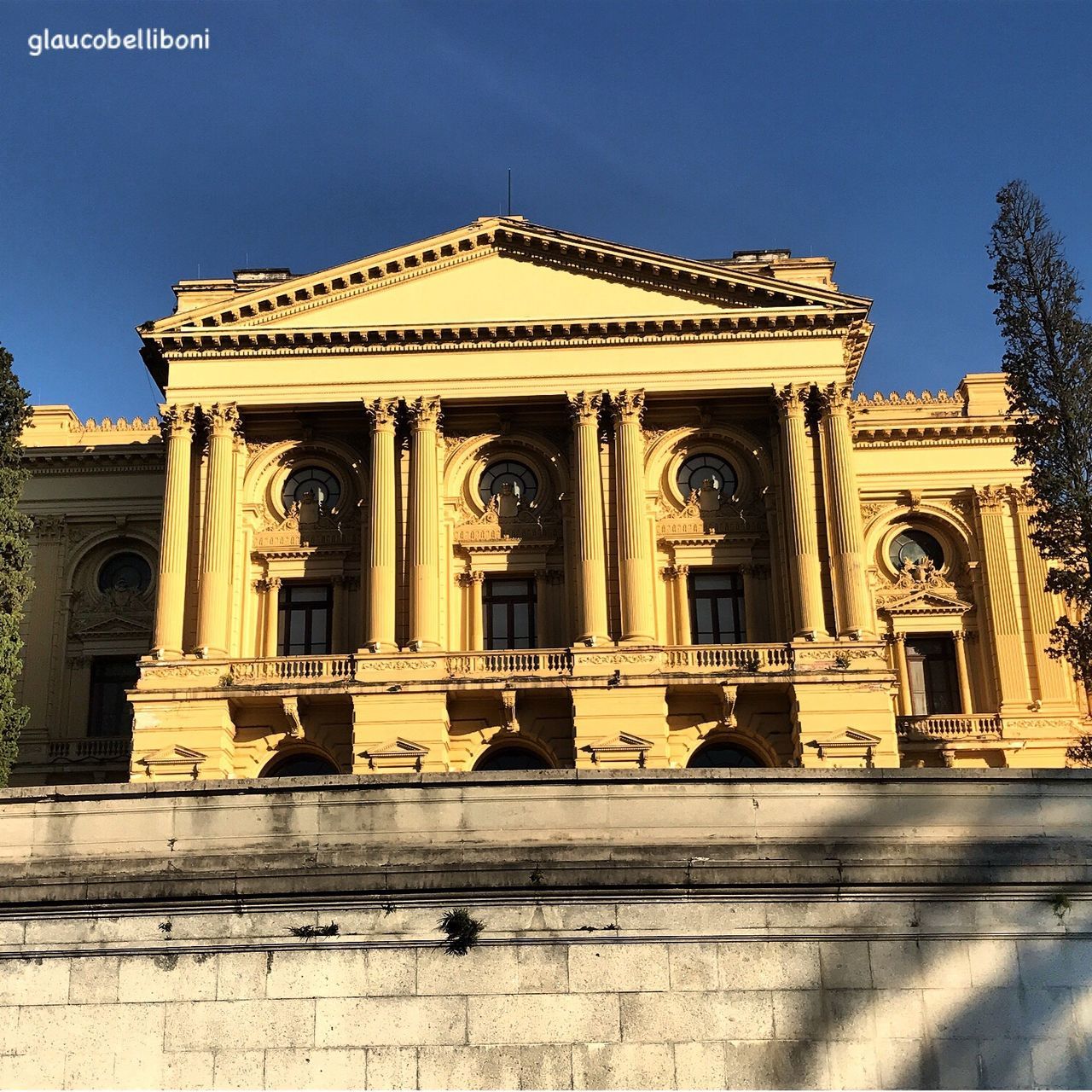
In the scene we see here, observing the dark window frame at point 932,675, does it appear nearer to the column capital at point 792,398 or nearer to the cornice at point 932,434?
the cornice at point 932,434

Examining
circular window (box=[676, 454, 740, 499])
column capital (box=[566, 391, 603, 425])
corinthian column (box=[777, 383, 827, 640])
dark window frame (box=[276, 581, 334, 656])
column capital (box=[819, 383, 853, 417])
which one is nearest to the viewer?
corinthian column (box=[777, 383, 827, 640])

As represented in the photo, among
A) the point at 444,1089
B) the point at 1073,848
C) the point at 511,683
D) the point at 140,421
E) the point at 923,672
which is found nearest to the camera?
the point at 444,1089

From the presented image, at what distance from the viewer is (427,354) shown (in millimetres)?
48094

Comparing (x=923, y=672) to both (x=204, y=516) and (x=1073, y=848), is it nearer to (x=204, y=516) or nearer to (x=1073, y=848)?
(x=204, y=516)

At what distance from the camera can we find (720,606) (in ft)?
156

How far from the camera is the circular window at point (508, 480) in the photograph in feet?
160

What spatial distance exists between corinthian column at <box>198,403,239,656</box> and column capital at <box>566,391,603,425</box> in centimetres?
1034

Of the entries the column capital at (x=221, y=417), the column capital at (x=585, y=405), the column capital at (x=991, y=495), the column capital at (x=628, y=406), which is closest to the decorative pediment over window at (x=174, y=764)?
the column capital at (x=221, y=417)

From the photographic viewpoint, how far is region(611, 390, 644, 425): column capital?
47250 millimetres

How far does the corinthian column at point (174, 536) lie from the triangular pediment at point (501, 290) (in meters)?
3.02

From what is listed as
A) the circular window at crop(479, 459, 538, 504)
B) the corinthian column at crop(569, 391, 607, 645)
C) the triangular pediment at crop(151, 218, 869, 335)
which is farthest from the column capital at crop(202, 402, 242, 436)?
the corinthian column at crop(569, 391, 607, 645)

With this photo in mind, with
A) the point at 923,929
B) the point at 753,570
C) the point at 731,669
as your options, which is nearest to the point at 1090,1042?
the point at 923,929

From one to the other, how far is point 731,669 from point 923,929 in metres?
25.5

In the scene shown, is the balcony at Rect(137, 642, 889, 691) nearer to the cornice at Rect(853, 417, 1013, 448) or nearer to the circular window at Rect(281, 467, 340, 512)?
the circular window at Rect(281, 467, 340, 512)
